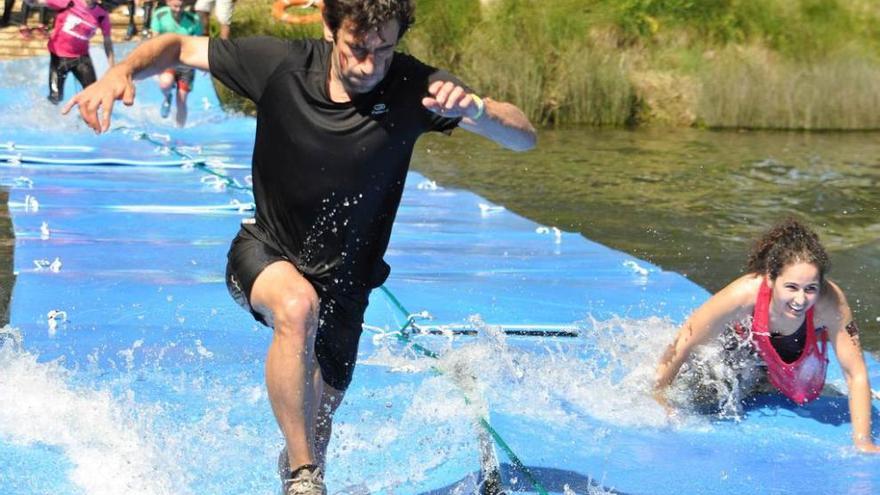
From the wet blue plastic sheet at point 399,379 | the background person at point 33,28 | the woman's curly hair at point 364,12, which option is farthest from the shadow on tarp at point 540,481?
the background person at point 33,28

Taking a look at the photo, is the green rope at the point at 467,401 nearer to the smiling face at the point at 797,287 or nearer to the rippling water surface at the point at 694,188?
the smiling face at the point at 797,287

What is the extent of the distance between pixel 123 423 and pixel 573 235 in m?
4.12

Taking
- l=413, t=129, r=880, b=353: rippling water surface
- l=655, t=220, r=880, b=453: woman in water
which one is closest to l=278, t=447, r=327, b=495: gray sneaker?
l=655, t=220, r=880, b=453: woman in water

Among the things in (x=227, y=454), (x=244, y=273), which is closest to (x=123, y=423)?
(x=227, y=454)

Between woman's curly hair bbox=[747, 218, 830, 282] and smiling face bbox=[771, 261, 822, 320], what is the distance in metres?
0.02

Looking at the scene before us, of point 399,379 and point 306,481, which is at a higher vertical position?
point 306,481

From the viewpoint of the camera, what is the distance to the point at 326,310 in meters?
3.50

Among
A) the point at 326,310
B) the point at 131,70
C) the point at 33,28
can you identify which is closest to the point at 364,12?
the point at 131,70

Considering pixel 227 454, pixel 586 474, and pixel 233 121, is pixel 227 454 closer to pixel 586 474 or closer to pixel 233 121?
pixel 586 474

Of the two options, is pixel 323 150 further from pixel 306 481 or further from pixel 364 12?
pixel 306 481

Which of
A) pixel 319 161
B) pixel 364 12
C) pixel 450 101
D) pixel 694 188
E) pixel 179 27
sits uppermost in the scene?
pixel 364 12

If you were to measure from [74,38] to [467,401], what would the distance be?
774cm

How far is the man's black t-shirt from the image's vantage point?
3414mm

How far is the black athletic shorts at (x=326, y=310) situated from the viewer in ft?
11.3
